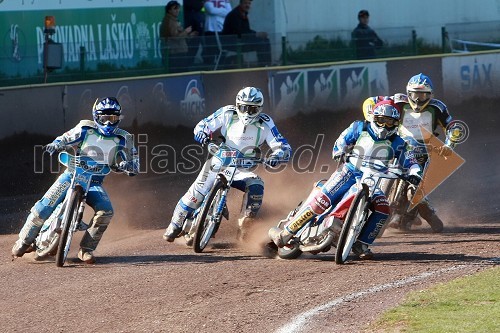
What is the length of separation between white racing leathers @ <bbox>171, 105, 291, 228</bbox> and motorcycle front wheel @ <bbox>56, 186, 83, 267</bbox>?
152 centimetres

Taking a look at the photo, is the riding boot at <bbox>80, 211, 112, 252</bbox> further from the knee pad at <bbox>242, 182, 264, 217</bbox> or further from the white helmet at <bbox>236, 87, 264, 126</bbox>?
the white helmet at <bbox>236, 87, 264, 126</bbox>

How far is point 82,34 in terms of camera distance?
20781 millimetres

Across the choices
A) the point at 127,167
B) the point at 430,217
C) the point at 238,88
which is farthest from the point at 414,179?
the point at 238,88

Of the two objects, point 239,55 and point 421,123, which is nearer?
point 421,123

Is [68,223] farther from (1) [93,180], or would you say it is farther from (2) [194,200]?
(2) [194,200]

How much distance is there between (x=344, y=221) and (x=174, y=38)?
962cm

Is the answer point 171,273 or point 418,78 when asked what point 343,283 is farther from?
point 418,78

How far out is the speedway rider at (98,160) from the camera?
11875 millimetres

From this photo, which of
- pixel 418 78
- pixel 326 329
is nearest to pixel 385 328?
pixel 326 329

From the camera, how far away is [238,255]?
12.3 m

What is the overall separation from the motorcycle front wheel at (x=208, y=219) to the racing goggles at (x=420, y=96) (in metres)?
3.29

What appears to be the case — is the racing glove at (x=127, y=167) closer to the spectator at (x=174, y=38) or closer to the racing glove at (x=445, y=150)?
the racing glove at (x=445, y=150)

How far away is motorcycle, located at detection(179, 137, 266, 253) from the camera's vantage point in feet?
39.9

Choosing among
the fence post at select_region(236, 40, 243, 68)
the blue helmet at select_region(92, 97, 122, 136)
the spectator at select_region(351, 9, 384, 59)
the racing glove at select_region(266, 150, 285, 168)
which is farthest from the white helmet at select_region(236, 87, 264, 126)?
the spectator at select_region(351, 9, 384, 59)
